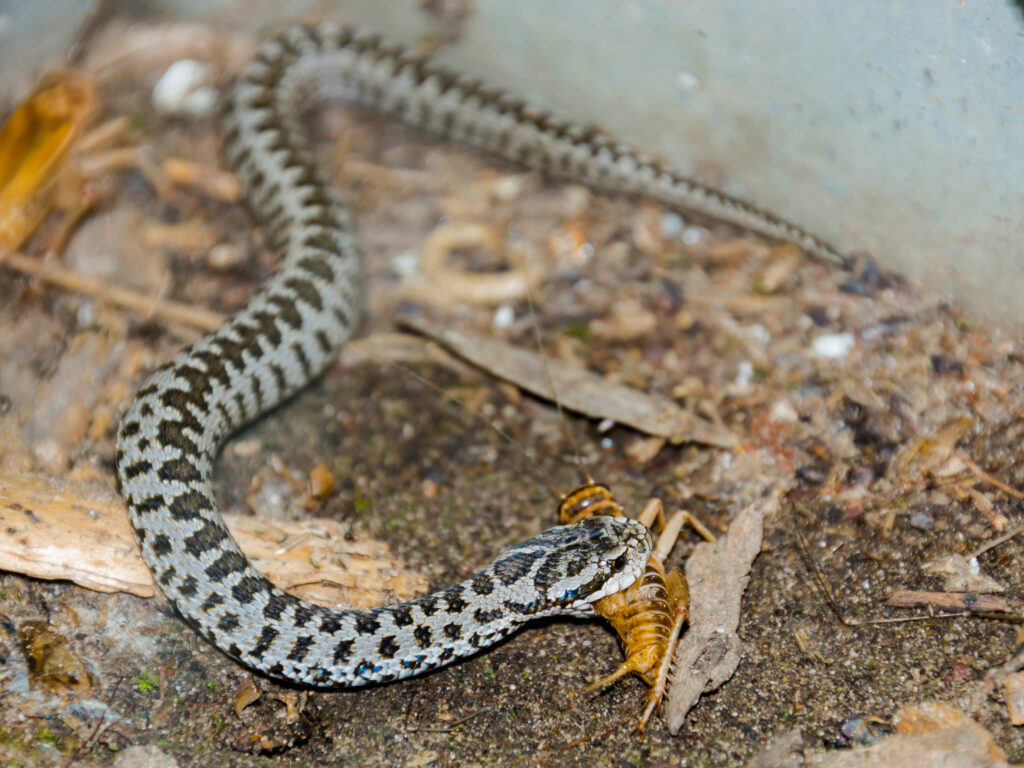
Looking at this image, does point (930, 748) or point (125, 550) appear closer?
point (930, 748)

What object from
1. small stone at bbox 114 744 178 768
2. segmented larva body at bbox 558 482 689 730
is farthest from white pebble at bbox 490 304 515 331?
small stone at bbox 114 744 178 768

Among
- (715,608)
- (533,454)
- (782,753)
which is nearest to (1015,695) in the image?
(782,753)

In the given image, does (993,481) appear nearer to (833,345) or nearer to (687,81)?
(833,345)

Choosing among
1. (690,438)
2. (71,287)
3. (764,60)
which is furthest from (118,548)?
(764,60)


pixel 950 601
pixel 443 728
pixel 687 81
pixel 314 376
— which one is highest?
pixel 687 81

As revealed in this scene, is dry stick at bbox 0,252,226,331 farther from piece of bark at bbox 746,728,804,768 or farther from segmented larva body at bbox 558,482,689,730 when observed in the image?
piece of bark at bbox 746,728,804,768

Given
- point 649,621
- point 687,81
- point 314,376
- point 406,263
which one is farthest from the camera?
point 406,263

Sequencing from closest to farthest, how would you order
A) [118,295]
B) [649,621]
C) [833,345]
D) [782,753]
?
[782,753] < [649,621] < [833,345] < [118,295]
